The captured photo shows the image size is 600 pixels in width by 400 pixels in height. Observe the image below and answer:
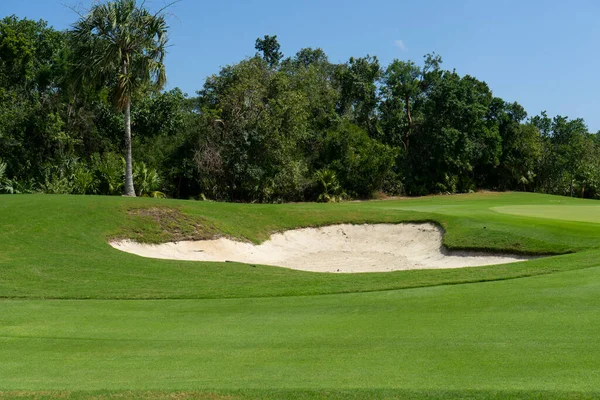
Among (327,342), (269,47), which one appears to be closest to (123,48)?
(327,342)

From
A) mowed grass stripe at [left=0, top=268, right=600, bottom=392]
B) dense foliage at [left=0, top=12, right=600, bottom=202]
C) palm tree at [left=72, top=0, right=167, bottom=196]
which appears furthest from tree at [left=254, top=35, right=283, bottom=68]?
mowed grass stripe at [left=0, top=268, right=600, bottom=392]

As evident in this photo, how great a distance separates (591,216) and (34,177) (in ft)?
116

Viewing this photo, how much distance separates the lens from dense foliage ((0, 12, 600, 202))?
4281cm

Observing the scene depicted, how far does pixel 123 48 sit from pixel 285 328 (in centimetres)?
2740

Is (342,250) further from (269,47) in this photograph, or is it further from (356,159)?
(269,47)

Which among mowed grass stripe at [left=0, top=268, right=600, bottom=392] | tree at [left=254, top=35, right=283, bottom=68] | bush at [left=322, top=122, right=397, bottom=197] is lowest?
mowed grass stripe at [left=0, top=268, right=600, bottom=392]

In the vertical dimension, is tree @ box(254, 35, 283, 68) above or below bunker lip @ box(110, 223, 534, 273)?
above

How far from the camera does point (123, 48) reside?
32781 millimetres

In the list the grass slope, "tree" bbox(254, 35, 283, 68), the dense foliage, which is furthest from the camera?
"tree" bbox(254, 35, 283, 68)

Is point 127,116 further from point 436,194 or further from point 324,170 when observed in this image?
point 436,194

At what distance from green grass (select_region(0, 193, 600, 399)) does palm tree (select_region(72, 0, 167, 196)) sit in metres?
14.9

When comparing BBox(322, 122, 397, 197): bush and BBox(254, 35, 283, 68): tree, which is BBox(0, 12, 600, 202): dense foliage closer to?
BBox(322, 122, 397, 197): bush

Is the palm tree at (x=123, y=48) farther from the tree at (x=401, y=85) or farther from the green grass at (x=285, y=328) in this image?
the tree at (x=401, y=85)

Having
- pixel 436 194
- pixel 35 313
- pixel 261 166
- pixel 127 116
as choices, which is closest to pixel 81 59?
pixel 127 116
